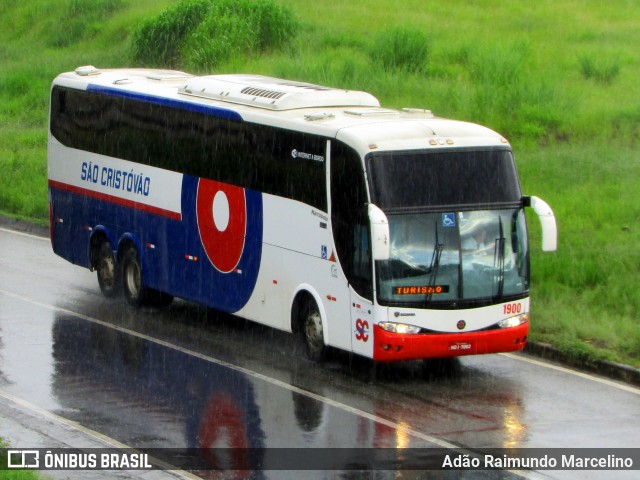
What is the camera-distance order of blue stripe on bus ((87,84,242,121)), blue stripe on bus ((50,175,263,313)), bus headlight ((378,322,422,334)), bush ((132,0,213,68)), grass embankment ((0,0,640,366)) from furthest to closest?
1. bush ((132,0,213,68))
2. grass embankment ((0,0,640,366))
3. blue stripe on bus ((87,84,242,121))
4. blue stripe on bus ((50,175,263,313))
5. bus headlight ((378,322,422,334))

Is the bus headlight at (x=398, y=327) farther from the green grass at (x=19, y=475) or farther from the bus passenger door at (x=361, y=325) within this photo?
the green grass at (x=19, y=475)

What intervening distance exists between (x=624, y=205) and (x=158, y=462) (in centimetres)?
1277

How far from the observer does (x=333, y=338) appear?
1561 centimetres

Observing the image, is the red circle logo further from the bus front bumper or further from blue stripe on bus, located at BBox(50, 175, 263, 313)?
the bus front bumper

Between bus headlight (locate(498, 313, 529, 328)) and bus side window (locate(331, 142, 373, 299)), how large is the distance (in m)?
1.57

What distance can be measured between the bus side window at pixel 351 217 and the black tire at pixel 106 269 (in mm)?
5823

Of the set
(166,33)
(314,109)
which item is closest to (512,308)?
(314,109)

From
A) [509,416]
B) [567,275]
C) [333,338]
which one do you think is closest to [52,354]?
[333,338]

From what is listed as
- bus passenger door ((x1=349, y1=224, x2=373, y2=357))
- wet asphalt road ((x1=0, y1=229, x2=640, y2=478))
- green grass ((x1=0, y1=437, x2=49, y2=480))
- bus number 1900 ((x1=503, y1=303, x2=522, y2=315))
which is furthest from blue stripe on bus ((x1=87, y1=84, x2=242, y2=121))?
green grass ((x1=0, y1=437, x2=49, y2=480))

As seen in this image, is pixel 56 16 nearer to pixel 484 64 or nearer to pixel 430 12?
pixel 430 12

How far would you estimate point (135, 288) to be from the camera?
65.2ft

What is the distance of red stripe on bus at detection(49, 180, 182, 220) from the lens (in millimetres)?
18750

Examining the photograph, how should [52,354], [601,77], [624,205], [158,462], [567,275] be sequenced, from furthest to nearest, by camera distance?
[601,77]
[624,205]
[567,275]
[52,354]
[158,462]

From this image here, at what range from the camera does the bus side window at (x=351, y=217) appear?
48.8ft
